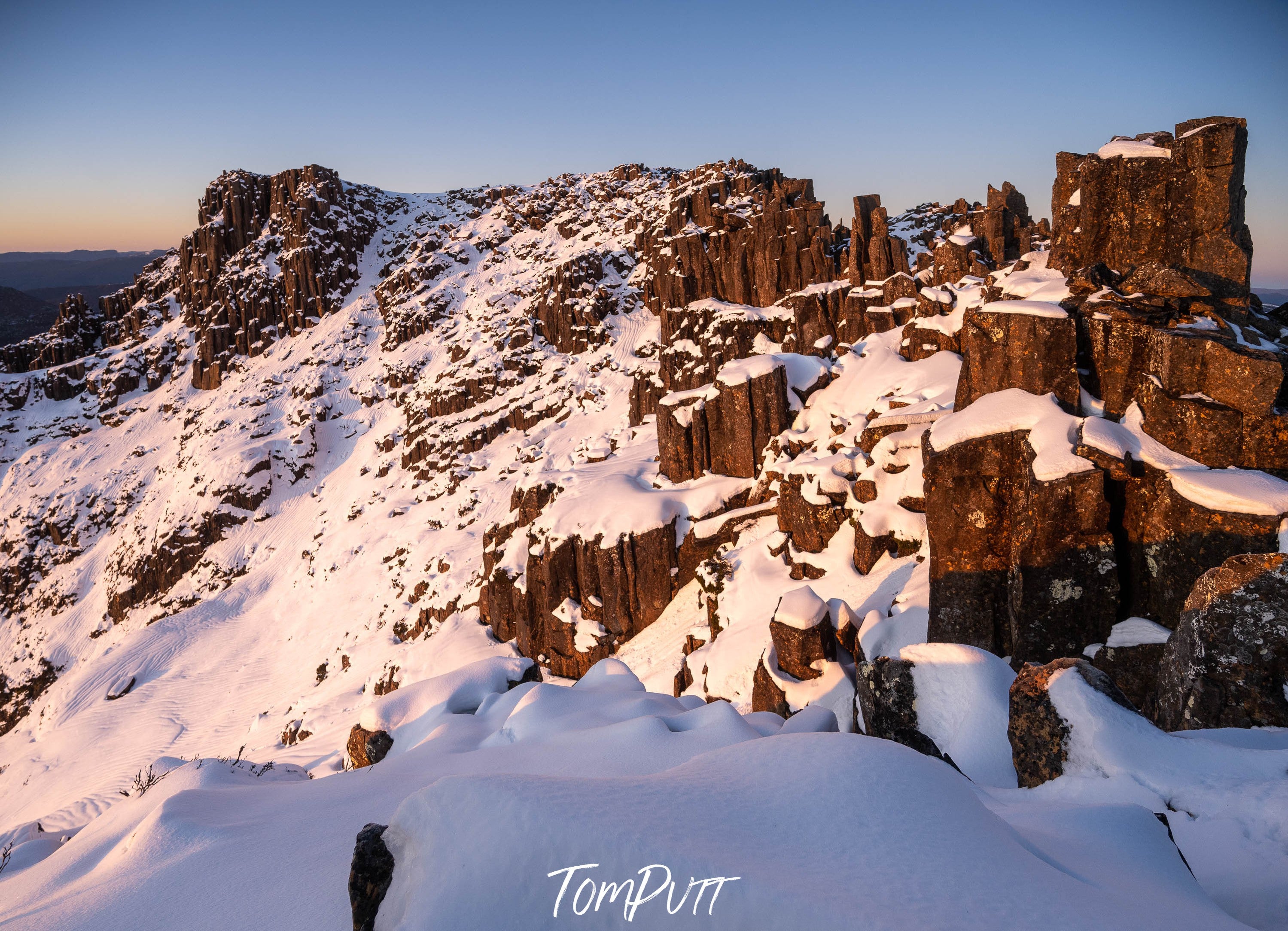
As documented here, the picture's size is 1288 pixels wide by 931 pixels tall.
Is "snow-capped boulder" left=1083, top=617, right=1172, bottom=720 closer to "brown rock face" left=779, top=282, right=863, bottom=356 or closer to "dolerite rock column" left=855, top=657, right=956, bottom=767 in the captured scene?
"dolerite rock column" left=855, top=657, right=956, bottom=767

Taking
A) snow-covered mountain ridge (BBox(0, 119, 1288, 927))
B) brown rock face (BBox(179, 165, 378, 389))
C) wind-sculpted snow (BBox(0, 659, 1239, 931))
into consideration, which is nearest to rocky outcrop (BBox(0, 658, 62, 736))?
snow-covered mountain ridge (BBox(0, 119, 1288, 927))

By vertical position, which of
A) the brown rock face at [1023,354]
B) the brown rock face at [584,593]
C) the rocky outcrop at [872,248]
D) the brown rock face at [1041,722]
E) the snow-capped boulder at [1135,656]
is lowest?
the brown rock face at [584,593]

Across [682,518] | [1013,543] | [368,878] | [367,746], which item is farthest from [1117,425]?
[682,518]

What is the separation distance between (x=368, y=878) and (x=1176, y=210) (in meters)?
18.8

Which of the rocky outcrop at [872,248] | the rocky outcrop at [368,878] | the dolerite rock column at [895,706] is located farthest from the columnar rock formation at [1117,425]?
the rocky outcrop at [872,248]

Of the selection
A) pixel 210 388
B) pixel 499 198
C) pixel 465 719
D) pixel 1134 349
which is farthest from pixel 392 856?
Answer: pixel 499 198

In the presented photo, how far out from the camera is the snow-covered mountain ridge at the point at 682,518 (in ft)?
24.1

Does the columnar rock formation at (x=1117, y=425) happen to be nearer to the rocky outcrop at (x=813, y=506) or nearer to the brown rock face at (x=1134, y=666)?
the brown rock face at (x=1134, y=666)

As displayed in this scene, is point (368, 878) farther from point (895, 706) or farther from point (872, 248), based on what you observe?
point (872, 248)

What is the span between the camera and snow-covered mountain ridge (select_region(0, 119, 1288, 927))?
7355 mm

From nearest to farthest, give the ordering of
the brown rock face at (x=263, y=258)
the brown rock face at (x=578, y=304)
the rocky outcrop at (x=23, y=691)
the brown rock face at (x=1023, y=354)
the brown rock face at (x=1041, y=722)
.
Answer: the brown rock face at (x=1041, y=722), the brown rock face at (x=1023, y=354), the rocky outcrop at (x=23, y=691), the brown rock face at (x=578, y=304), the brown rock face at (x=263, y=258)

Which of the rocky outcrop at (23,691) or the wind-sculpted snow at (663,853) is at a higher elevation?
the wind-sculpted snow at (663,853)

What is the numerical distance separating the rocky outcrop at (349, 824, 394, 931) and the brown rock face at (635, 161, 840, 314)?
4635 centimetres

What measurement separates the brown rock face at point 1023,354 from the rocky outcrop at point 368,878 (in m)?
13.8
